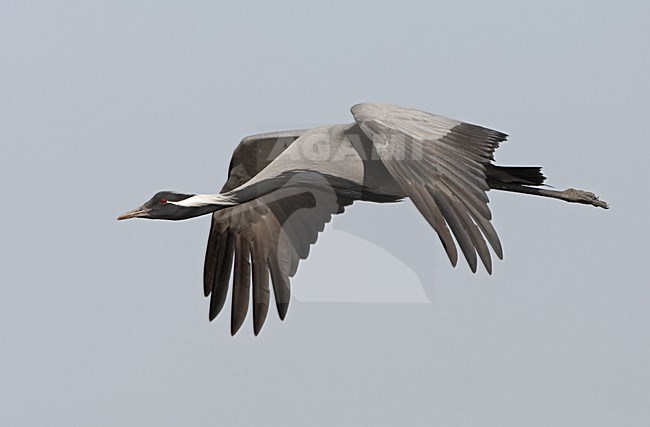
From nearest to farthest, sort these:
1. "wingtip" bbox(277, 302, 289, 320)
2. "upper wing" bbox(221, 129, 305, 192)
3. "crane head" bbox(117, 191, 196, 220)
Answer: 1. "crane head" bbox(117, 191, 196, 220)
2. "wingtip" bbox(277, 302, 289, 320)
3. "upper wing" bbox(221, 129, 305, 192)

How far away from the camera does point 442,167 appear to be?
736 cm

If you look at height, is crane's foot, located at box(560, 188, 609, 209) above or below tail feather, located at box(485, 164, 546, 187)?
below

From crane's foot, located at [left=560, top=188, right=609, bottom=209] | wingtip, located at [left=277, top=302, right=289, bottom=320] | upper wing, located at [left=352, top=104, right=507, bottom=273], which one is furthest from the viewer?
crane's foot, located at [left=560, top=188, right=609, bottom=209]

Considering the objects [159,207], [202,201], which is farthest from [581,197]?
[159,207]

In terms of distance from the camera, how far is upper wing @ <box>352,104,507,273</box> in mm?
6918

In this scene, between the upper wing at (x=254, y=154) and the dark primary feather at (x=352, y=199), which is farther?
the upper wing at (x=254, y=154)

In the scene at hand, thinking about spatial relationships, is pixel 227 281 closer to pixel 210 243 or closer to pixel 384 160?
pixel 210 243

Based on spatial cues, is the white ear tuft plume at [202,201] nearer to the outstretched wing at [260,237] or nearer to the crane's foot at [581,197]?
the outstretched wing at [260,237]

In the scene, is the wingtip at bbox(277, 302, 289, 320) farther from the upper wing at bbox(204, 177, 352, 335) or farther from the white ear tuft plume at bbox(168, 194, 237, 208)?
the white ear tuft plume at bbox(168, 194, 237, 208)

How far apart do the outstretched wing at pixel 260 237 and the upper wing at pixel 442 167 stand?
1436mm

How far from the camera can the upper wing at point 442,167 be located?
6918mm

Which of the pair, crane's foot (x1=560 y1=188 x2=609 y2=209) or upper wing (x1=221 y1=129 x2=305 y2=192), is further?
crane's foot (x1=560 y1=188 x2=609 y2=209)

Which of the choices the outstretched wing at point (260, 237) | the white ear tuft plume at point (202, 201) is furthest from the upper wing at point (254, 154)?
the white ear tuft plume at point (202, 201)

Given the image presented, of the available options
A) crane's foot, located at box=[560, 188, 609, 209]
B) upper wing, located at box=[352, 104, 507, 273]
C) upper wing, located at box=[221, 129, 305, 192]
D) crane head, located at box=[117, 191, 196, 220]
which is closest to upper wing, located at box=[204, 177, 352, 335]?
upper wing, located at box=[221, 129, 305, 192]
